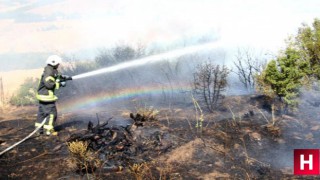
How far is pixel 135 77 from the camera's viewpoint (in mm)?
14602

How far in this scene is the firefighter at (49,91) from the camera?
8.21 metres

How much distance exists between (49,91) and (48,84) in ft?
1.00

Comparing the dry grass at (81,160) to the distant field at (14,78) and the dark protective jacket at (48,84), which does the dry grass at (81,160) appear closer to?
the dark protective jacket at (48,84)

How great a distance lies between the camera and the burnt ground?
6.18 meters

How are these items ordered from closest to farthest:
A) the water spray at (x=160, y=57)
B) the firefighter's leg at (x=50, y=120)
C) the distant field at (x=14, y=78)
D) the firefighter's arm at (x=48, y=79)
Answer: the firefighter's arm at (x=48, y=79) → the firefighter's leg at (x=50, y=120) → the water spray at (x=160, y=57) → the distant field at (x=14, y=78)

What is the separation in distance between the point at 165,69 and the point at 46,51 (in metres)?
14.3

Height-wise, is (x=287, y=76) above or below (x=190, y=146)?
above

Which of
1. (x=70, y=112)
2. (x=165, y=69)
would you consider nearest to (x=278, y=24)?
(x=165, y=69)

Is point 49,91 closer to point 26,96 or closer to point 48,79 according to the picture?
point 48,79

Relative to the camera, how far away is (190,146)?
24.2 feet

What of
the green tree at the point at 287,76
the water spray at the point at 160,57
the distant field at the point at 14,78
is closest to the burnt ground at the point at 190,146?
the green tree at the point at 287,76

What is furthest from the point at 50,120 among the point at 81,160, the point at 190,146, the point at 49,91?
the point at 190,146

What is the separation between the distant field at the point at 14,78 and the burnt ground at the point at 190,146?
620 cm

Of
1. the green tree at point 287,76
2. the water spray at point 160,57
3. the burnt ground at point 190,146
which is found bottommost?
the burnt ground at point 190,146
